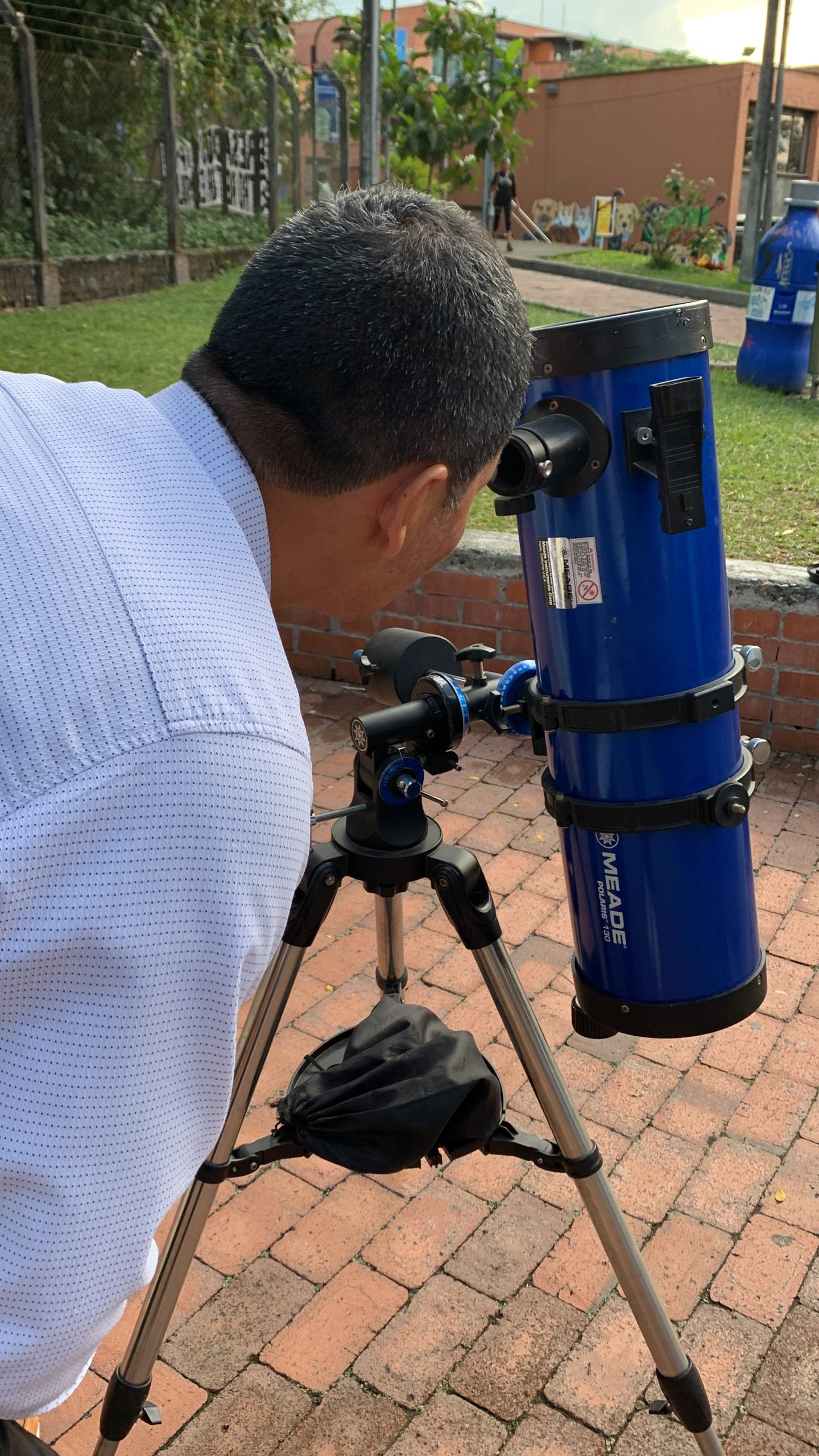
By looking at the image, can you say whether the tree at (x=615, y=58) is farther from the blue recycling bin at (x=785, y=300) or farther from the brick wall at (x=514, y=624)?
the brick wall at (x=514, y=624)

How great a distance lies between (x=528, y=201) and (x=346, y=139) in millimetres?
17227

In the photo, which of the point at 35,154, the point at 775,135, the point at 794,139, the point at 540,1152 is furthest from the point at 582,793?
the point at 794,139

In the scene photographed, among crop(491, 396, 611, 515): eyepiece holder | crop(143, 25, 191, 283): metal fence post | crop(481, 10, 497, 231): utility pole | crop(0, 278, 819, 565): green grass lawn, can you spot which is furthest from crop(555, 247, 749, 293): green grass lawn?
crop(491, 396, 611, 515): eyepiece holder

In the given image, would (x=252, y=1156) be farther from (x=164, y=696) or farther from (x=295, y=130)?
(x=295, y=130)

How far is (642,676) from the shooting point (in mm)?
1691

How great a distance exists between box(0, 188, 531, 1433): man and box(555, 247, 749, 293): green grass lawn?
50.7ft

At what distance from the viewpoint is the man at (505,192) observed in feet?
72.4

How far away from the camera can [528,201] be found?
2942 centimetres

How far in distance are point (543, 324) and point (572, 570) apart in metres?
7.17

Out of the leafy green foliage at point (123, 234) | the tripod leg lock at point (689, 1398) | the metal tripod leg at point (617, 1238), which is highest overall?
the leafy green foliage at point (123, 234)

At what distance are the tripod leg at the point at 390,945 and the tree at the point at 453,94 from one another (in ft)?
55.9

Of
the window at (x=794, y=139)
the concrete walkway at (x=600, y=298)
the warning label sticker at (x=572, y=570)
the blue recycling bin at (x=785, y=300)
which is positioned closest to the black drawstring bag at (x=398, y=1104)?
the warning label sticker at (x=572, y=570)

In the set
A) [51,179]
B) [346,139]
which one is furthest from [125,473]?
[346,139]

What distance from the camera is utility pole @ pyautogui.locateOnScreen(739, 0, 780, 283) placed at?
14.9m
